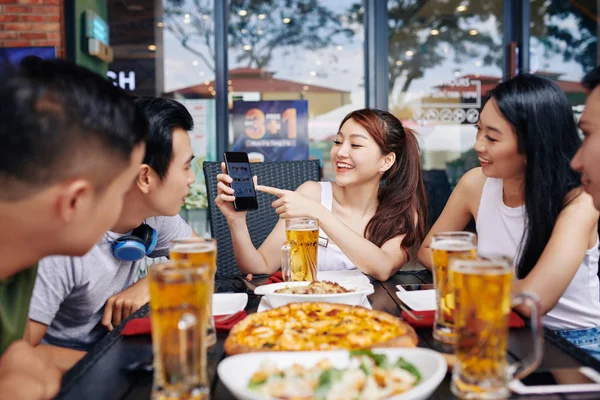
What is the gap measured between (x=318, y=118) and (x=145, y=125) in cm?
478

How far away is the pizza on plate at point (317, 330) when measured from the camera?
1095 millimetres

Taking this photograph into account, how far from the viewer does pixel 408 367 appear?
0.95 metres

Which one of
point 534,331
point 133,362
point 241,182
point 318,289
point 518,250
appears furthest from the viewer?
point 241,182

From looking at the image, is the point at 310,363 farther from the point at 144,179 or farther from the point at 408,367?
the point at 144,179

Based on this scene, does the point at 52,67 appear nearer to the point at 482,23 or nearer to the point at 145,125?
the point at 145,125

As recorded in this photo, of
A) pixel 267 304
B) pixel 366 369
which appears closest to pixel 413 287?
pixel 267 304

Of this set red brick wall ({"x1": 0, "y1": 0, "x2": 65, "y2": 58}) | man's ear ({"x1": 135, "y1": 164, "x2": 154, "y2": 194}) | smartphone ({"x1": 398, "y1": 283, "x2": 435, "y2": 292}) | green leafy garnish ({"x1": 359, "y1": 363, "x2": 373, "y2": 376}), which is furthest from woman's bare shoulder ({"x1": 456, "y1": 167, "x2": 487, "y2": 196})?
red brick wall ({"x1": 0, "y1": 0, "x2": 65, "y2": 58})

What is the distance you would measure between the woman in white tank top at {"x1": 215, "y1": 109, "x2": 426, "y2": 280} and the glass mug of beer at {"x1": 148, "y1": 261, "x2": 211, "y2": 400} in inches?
44.4

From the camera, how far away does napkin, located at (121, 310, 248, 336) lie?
1279 millimetres

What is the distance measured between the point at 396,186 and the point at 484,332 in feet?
5.48

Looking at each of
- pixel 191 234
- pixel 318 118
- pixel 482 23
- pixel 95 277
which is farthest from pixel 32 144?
pixel 482 23

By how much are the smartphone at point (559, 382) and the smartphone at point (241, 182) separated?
49.1 inches

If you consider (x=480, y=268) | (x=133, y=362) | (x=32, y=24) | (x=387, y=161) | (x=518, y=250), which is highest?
(x=32, y=24)

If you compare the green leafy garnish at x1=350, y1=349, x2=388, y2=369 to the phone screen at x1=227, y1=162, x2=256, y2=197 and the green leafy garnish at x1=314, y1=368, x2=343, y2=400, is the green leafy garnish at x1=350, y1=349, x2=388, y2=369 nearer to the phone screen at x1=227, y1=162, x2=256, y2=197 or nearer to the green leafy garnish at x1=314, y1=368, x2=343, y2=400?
the green leafy garnish at x1=314, y1=368, x2=343, y2=400
